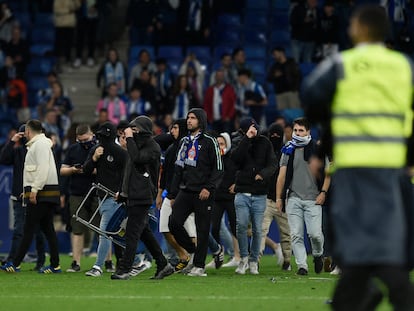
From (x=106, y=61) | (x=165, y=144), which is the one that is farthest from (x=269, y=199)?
(x=106, y=61)

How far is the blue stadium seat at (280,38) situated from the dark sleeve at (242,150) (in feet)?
39.6

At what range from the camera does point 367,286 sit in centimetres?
746

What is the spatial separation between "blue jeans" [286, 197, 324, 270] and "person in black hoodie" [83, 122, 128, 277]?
7.98 ft

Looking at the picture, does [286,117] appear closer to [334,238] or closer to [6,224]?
[6,224]

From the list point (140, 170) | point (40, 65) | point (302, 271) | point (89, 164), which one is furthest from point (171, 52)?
point (140, 170)

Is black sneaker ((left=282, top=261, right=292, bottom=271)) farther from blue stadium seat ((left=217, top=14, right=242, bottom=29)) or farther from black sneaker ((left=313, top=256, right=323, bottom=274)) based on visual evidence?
blue stadium seat ((left=217, top=14, right=242, bottom=29))

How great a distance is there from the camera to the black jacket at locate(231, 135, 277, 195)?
16.6 metres

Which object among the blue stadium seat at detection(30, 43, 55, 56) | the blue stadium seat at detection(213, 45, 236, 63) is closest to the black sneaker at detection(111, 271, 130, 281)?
the blue stadium seat at detection(213, 45, 236, 63)

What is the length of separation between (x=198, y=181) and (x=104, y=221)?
150 centimetres

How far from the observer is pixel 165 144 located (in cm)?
1758

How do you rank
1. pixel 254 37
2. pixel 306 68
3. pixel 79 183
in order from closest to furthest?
pixel 79 183 < pixel 306 68 < pixel 254 37

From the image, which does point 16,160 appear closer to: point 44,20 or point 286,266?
point 286,266

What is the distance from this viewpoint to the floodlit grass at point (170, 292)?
11.5 metres

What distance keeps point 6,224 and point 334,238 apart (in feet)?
52.9
